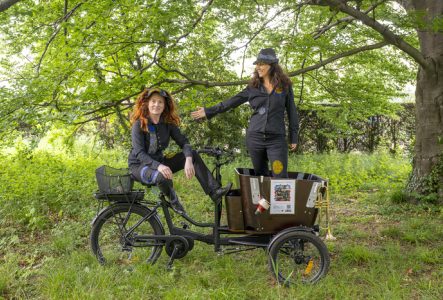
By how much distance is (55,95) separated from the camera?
15.6 feet

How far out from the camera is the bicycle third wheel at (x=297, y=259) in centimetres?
348

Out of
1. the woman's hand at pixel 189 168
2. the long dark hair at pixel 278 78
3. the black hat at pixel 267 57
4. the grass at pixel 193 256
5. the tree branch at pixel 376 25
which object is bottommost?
the grass at pixel 193 256

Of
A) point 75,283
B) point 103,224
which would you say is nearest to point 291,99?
point 103,224

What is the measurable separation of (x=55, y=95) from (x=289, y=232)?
315 centimetres

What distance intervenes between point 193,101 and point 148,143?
2471 millimetres

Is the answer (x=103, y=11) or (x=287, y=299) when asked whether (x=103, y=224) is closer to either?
(x=287, y=299)

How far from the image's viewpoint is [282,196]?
3.42 meters

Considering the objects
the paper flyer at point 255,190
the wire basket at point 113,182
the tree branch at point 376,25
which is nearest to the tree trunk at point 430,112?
the tree branch at point 376,25

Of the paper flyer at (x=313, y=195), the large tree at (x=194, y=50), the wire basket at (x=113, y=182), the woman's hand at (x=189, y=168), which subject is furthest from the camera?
the large tree at (x=194, y=50)

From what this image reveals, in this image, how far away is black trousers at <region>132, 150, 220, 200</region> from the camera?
3607 mm

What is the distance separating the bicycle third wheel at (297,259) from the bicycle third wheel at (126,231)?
1.11 meters

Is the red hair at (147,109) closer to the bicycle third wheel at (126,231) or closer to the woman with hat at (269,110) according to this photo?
the woman with hat at (269,110)

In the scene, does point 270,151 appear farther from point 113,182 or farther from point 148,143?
point 113,182

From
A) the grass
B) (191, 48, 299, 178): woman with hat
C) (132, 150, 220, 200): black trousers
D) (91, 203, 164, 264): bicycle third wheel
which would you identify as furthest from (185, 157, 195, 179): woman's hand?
the grass
